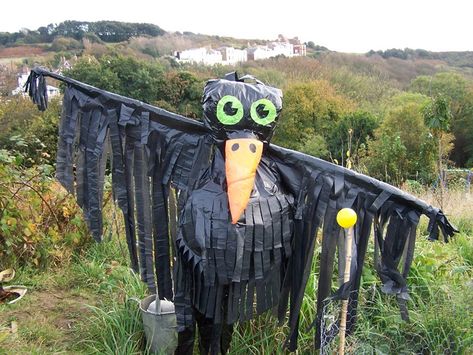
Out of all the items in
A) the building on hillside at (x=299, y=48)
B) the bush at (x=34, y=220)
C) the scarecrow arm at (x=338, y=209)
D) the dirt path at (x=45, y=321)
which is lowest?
the dirt path at (x=45, y=321)

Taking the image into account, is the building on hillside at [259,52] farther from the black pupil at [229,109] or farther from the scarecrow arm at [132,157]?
A: the black pupil at [229,109]

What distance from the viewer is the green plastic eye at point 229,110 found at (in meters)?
1.68

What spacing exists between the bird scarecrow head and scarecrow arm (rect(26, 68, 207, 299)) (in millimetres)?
229

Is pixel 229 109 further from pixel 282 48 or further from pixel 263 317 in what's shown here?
pixel 282 48

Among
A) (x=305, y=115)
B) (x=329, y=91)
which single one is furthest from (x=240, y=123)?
(x=329, y=91)

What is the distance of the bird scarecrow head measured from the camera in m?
1.65

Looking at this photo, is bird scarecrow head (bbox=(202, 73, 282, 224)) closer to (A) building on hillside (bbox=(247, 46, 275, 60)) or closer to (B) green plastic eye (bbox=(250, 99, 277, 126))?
(B) green plastic eye (bbox=(250, 99, 277, 126))

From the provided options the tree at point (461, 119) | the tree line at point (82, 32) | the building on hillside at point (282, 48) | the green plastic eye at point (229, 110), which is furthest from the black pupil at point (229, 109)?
the building on hillside at point (282, 48)

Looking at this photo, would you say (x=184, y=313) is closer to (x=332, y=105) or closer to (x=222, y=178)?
(x=222, y=178)

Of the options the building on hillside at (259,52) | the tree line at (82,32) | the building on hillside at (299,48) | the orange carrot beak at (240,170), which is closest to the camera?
the orange carrot beak at (240,170)

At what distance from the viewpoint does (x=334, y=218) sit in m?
1.80

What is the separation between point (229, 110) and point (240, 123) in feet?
0.19

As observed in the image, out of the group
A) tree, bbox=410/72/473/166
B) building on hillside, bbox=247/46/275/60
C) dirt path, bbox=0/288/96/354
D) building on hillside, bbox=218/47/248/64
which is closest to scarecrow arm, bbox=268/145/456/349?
dirt path, bbox=0/288/96/354

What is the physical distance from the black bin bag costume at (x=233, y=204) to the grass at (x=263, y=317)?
1.20ft
